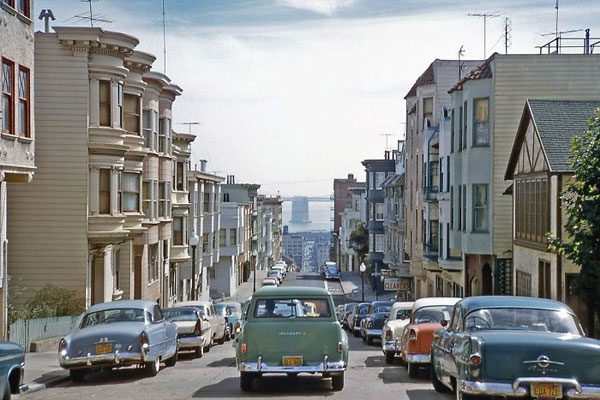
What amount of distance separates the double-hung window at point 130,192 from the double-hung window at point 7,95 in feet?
41.1

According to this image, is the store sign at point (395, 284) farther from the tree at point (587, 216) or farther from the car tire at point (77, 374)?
the car tire at point (77, 374)

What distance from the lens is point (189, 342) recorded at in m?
26.7

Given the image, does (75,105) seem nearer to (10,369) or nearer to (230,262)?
(10,369)

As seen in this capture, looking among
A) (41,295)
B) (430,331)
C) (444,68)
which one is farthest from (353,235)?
(430,331)

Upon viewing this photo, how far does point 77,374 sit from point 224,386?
11.5 feet

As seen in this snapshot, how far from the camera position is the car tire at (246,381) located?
54.8 ft

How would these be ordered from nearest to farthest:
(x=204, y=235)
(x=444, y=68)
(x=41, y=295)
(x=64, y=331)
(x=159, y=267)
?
(x=64, y=331)
(x=41, y=295)
(x=159, y=267)
(x=444, y=68)
(x=204, y=235)

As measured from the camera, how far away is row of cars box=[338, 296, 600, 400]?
12.2m

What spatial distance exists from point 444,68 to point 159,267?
20.0m

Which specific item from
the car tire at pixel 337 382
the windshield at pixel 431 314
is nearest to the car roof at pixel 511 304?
the car tire at pixel 337 382

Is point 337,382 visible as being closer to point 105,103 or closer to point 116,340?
point 116,340

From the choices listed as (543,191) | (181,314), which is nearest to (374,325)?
(543,191)

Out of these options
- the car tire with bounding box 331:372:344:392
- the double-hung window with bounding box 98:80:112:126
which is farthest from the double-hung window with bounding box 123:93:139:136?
the car tire with bounding box 331:372:344:392

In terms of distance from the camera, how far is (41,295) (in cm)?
3212
